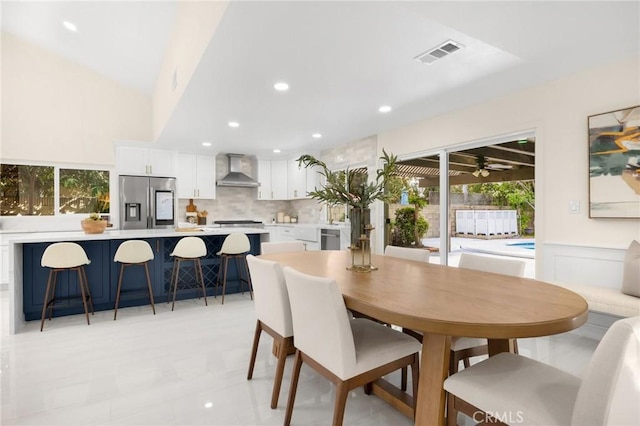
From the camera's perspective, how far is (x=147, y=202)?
A: 596 centimetres

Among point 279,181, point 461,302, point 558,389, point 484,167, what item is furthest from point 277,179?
point 558,389

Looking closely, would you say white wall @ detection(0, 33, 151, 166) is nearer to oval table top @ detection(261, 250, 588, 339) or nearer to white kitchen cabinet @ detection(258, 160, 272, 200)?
white kitchen cabinet @ detection(258, 160, 272, 200)

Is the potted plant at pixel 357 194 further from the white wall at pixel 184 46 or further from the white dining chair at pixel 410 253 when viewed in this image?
the white wall at pixel 184 46

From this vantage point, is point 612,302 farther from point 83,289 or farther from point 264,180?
point 264,180

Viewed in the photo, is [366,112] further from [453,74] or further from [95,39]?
[95,39]

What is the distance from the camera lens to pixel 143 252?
3.70 meters

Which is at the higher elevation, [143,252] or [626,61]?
[626,61]

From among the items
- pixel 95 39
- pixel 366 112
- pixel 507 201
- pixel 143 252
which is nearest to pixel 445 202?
pixel 507 201

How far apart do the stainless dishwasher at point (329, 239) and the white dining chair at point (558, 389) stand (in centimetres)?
422

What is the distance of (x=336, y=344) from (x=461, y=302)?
0.57 metres

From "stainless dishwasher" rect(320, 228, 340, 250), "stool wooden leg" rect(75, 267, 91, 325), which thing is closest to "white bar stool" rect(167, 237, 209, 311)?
"stool wooden leg" rect(75, 267, 91, 325)

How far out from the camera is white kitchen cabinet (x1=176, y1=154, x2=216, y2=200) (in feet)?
21.2

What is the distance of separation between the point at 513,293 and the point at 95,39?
618 cm

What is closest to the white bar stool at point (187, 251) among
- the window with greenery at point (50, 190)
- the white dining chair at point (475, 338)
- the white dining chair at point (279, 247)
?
the white dining chair at point (279, 247)
